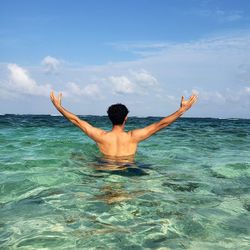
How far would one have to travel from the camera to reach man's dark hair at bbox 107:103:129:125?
7.21 meters

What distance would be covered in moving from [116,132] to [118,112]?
20.9 inches

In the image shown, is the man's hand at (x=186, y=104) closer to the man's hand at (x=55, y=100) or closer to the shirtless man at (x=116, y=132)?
the shirtless man at (x=116, y=132)

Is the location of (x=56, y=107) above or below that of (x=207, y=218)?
above

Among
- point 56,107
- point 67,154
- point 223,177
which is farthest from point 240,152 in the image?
point 56,107

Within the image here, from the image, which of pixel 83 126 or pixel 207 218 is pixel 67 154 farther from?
pixel 207 218

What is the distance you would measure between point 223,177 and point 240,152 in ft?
14.5

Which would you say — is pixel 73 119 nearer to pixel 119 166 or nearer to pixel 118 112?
pixel 118 112

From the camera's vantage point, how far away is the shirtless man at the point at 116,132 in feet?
23.8

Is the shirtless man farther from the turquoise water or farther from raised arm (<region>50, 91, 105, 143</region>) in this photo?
the turquoise water

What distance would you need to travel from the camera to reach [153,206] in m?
4.77

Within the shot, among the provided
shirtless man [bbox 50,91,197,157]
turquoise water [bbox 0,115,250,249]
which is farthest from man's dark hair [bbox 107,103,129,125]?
turquoise water [bbox 0,115,250,249]

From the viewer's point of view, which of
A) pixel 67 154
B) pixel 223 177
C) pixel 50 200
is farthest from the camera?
pixel 67 154

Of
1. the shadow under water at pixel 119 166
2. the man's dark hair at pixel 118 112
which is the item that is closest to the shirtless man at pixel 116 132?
the man's dark hair at pixel 118 112

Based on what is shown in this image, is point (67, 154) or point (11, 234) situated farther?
point (67, 154)
